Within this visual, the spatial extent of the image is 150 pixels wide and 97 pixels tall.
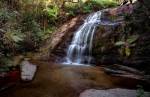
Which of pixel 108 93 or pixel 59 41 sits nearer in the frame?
pixel 108 93

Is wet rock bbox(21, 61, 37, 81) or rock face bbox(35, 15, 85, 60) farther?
rock face bbox(35, 15, 85, 60)

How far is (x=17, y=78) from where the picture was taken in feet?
33.8

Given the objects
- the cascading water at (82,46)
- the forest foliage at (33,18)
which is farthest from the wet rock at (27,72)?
the cascading water at (82,46)

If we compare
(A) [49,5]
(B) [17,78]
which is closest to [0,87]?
(B) [17,78]

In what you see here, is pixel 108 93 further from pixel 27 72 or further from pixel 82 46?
pixel 82 46

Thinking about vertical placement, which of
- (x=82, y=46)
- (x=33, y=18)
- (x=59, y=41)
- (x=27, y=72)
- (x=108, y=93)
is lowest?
A: (x=108, y=93)

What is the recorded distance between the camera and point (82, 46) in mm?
15820

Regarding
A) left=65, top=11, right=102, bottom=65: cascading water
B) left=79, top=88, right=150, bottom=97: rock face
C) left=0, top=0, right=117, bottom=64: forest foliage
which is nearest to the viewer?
left=79, top=88, right=150, bottom=97: rock face

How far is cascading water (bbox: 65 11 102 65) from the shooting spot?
49.9 ft

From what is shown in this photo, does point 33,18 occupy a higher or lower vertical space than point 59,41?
higher

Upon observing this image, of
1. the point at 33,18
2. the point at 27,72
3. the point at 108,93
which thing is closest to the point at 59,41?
the point at 33,18

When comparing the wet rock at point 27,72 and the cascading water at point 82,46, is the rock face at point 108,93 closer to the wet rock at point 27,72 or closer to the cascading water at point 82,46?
the wet rock at point 27,72

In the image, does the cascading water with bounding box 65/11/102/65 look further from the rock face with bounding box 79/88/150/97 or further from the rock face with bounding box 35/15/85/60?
the rock face with bounding box 79/88/150/97

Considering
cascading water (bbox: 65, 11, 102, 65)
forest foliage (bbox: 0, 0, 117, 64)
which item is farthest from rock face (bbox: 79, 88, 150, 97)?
cascading water (bbox: 65, 11, 102, 65)
